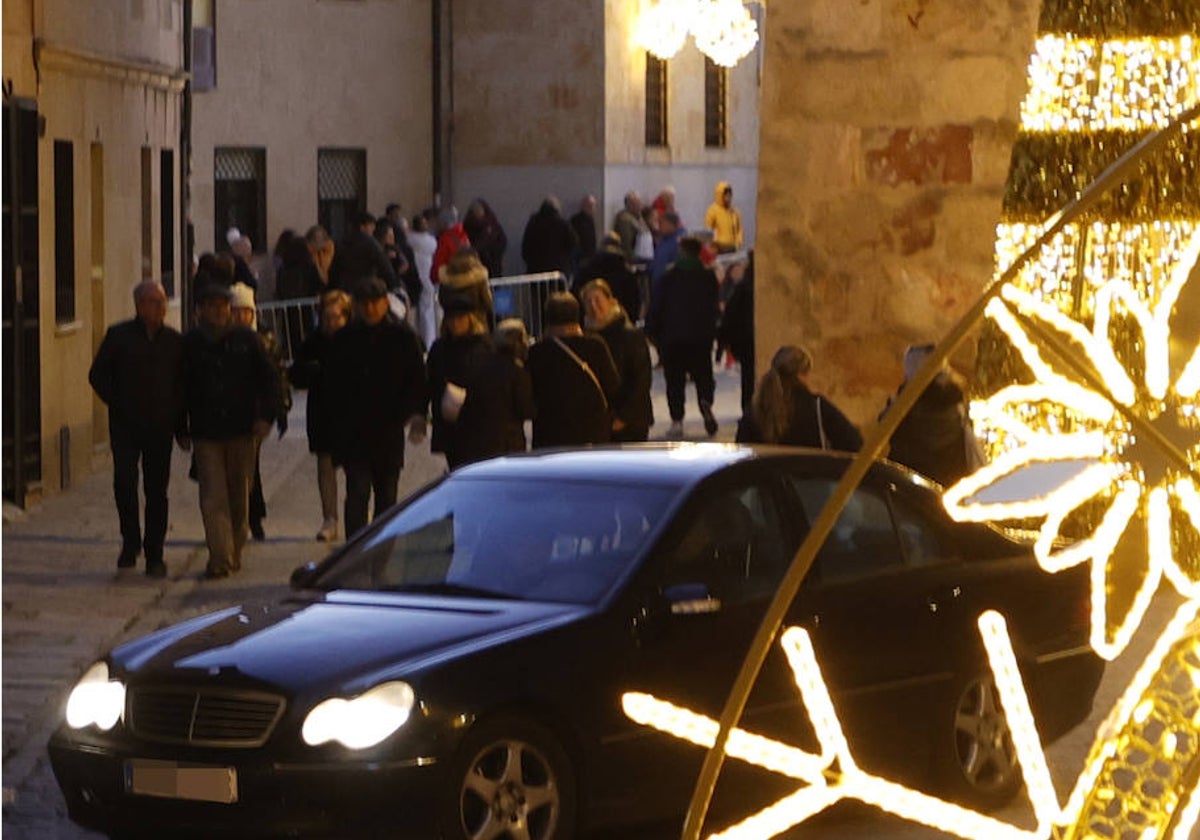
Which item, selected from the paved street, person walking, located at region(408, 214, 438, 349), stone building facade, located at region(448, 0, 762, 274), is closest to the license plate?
the paved street

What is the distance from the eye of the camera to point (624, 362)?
15.9 meters

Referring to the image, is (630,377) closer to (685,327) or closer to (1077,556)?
(685,327)

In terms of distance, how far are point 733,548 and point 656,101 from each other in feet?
119

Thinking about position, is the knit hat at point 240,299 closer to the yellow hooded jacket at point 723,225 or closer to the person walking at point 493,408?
the person walking at point 493,408

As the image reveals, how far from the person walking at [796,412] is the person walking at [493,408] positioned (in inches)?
77.8

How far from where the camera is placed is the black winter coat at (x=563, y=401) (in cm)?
1446

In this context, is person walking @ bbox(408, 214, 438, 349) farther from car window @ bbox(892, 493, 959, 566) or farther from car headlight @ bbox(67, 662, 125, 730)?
car headlight @ bbox(67, 662, 125, 730)

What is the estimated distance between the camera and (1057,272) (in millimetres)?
12938

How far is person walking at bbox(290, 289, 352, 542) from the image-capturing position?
15.3 m

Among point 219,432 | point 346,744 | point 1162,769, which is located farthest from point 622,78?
point 346,744

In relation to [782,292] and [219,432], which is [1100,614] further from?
[219,432]

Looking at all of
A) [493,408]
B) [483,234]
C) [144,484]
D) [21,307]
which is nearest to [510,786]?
[493,408]

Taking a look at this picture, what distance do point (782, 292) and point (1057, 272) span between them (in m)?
1.32

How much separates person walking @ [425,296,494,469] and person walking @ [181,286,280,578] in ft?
4.03
